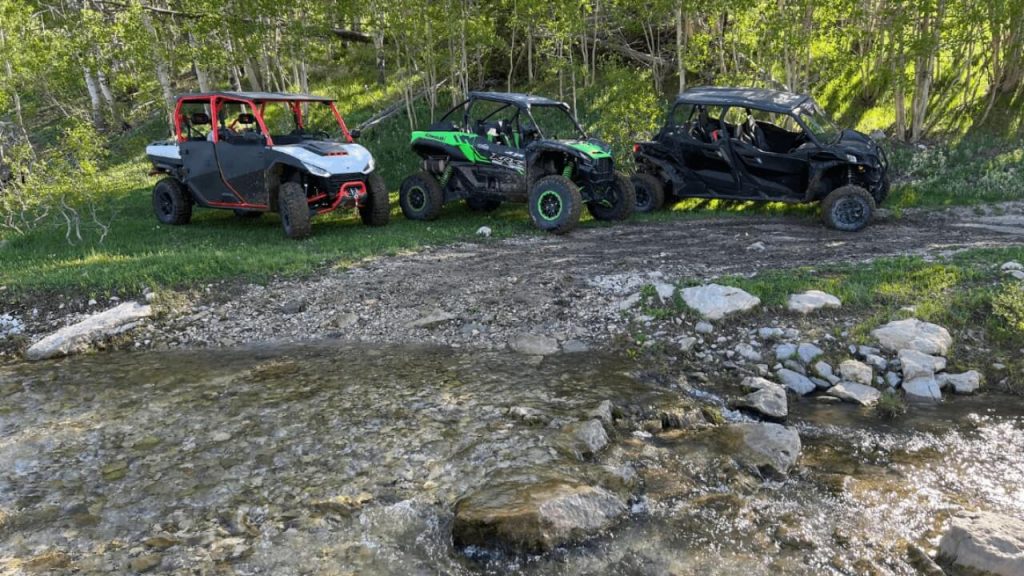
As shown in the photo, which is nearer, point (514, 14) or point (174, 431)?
point (174, 431)

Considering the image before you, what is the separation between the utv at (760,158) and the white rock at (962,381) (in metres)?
4.20

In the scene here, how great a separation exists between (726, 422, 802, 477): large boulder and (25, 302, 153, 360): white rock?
5944 mm

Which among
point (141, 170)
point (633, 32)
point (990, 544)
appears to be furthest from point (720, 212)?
point (141, 170)

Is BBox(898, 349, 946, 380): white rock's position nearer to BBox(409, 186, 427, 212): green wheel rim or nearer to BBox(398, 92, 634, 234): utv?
BBox(398, 92, 634, 234): utv

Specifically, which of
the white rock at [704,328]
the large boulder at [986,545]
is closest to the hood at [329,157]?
the white rock at [704,328]

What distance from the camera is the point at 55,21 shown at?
18047 millimetres

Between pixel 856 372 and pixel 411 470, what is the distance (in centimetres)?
365

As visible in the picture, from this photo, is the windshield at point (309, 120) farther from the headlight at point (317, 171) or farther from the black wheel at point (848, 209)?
the black wheel at point (848, 209)

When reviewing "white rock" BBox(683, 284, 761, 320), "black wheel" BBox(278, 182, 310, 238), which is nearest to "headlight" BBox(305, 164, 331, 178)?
"black wheel" BBox(278, 182, 310, 238)

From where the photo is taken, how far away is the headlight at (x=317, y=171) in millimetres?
9508

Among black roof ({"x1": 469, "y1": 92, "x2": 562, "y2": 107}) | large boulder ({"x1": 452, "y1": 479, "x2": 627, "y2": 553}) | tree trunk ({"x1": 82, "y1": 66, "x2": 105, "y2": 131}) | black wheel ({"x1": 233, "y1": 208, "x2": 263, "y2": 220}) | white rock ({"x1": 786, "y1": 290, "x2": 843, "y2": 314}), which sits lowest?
large boulder ({"x1": 452, "y1": 479, "x2": 627, "y2": 553})

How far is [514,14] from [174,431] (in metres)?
13.6

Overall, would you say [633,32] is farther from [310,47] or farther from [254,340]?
[254,340]

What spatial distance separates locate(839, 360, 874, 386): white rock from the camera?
17.9 feet
